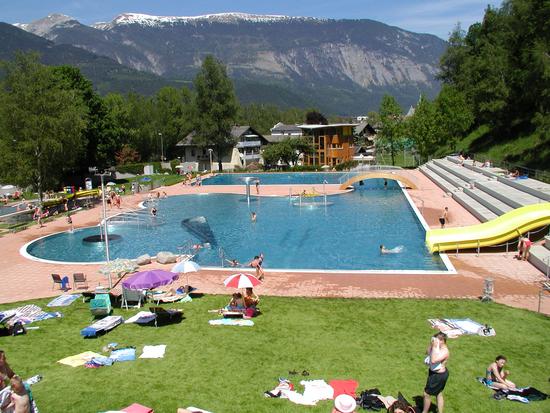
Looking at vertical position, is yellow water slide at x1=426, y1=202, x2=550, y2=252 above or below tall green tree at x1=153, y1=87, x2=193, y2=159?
below

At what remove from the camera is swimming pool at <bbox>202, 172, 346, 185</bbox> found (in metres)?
57.5

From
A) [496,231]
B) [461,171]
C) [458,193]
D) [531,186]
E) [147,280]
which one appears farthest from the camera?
[461,171]

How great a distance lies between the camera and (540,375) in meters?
10.7

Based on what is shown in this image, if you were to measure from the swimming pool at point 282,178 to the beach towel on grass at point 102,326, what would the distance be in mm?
42257

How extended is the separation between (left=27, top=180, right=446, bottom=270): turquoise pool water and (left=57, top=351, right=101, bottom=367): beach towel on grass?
37.2 ft

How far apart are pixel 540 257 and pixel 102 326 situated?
53.5 feet

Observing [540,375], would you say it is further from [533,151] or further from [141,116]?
[141,116]

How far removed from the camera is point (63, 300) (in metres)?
16.9

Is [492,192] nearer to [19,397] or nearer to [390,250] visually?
[390,250]

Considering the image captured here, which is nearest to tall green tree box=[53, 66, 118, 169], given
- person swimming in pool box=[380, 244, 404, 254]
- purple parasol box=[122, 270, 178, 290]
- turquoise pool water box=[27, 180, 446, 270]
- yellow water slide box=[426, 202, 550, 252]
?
turquoise pool water box=[27, 180, 446, 270]

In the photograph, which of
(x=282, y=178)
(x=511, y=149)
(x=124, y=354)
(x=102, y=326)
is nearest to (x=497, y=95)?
(x=511, y=149)

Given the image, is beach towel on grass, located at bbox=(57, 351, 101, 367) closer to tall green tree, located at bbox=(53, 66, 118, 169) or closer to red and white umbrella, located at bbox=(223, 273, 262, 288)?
red and white umbrella, located at bbox=(223, 273, 262, 288)

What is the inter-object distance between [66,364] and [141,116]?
76.3 metres

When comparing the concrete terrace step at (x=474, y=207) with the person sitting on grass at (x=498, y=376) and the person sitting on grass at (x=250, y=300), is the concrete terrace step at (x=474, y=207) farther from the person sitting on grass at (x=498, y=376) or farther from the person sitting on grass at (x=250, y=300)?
the person sitting on grass at (x=498, y=376)
